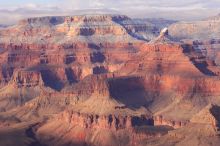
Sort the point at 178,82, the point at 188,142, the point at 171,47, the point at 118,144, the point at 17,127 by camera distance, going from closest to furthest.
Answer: the point at 188,142 < the point at 118,144 < the point at 17,127 < the point at 178,82 < the point at 171,47

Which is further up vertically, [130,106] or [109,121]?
[130,106]

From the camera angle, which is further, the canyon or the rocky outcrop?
the rocky outcrop

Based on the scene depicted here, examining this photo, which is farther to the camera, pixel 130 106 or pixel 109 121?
pixel 130 106

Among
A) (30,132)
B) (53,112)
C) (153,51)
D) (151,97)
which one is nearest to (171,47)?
(153,51)

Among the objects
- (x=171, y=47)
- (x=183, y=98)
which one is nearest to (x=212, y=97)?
(x=183, y=98)

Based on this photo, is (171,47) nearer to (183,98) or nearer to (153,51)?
(153,51)

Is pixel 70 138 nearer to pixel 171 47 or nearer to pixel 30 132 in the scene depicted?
pixel 30 132

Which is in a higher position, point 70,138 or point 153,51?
point 153,51

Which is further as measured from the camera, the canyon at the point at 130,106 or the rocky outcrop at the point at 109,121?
the rocky outcrop at the point at 109,121

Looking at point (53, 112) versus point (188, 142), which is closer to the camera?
point (188, 142)

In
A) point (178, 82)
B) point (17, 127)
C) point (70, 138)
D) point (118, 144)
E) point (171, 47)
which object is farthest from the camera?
point (171, 47)
